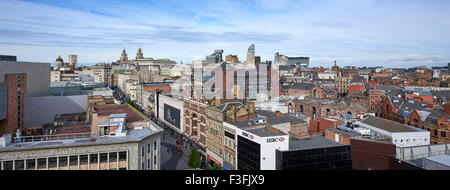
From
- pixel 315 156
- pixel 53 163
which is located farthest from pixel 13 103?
pixel 315 156

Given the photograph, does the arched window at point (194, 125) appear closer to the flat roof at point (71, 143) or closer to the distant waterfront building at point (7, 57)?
the flat roof at point (71, 143)

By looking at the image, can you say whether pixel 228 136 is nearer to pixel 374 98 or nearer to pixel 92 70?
pixel 374 98

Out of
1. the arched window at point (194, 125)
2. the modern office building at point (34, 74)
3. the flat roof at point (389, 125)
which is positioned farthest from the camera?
the modern office building at point (34, 74)

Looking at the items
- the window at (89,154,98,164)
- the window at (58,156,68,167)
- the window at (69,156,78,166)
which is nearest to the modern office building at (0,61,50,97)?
the window at (58,156,68,167)

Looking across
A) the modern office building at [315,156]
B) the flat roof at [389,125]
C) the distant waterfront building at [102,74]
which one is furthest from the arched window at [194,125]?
the distant waterfront building at [102,74]

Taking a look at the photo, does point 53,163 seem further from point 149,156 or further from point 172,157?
point 172,157

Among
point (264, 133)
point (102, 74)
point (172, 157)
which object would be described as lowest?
point (172, 157)

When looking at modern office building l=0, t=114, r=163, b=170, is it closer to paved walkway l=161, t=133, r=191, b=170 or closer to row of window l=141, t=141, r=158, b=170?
row of window l=141, t=141, r=158, b=170

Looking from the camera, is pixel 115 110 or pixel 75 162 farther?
pixel 115 110

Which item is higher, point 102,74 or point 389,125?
point 102,74

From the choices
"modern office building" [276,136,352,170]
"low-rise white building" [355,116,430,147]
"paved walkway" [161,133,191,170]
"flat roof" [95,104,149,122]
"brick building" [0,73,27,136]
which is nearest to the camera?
"modern office building" [276,136,352,170]

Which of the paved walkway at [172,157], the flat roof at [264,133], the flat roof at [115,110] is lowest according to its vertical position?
the paved walkway at [172,157]

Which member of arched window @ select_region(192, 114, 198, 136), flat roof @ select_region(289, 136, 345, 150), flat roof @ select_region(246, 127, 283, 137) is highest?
flat roof @ select_region(246, 127, 283, 137)

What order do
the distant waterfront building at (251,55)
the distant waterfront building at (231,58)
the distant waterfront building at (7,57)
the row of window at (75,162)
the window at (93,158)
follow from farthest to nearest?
the distant waterfront building at (231,58) → the distant waterfront building at (251,55) → the distant waterfront building at (7,57) → the window at (93,158) → the row of window at (75,162)
